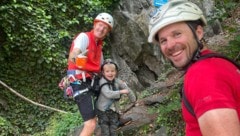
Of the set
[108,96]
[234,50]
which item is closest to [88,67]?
[108,96]

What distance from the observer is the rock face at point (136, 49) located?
13211 millimetres

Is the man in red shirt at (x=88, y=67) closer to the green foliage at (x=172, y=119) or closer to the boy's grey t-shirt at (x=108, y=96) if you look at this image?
the boy's grey t-shirt at (x=108, y=96)

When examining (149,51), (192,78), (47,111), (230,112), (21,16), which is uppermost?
(21,16)

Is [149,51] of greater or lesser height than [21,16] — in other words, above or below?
below

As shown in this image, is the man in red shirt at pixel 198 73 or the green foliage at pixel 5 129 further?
the green foliage at pixel 5 129

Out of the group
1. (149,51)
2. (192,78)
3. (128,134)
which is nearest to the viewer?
(192,78)

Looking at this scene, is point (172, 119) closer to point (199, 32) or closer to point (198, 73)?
point (199, 32)

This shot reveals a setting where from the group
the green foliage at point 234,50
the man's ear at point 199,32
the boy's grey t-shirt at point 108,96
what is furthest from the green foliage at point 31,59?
the man's ear at point 199,32

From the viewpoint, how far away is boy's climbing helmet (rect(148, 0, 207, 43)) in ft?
5.62

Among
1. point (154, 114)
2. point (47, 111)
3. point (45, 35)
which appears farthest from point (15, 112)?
point (154, 114)

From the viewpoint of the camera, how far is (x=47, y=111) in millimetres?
11984

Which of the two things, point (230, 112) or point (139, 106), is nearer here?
point (230, 112)

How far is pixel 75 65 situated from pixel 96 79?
501 mm

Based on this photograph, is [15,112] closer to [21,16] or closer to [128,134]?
[21,16]
